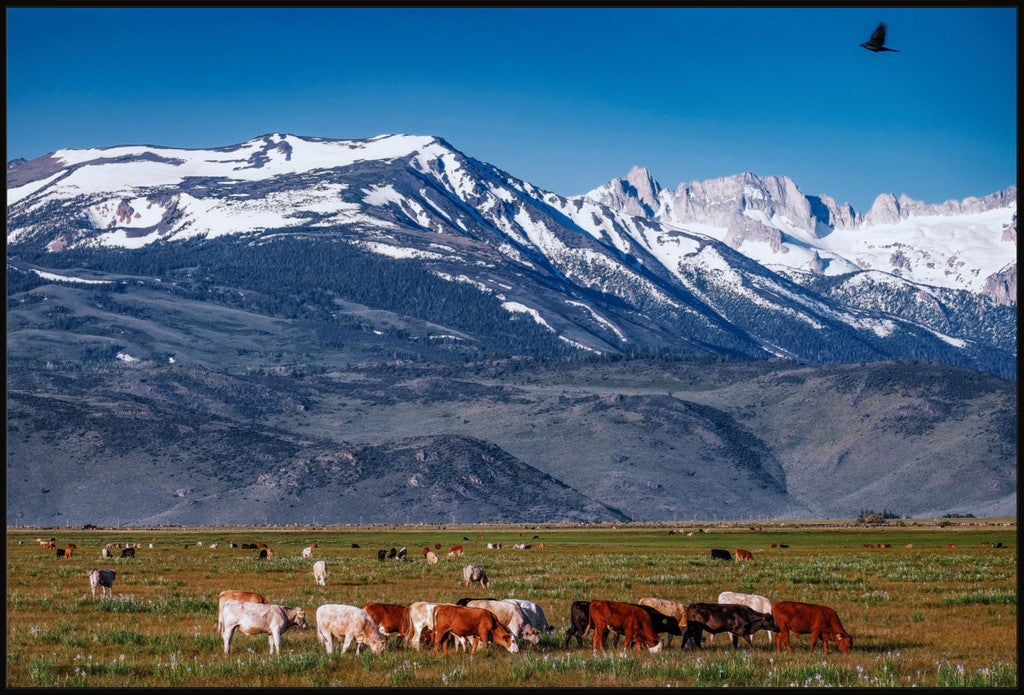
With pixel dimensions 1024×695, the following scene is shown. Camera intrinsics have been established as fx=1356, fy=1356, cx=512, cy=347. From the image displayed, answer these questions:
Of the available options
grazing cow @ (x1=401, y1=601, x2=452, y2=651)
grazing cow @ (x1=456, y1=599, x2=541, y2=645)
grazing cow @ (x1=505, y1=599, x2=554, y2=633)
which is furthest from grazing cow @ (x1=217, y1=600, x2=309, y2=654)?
grazing cow @ (x1=505, y1=599, x2=554, y2=633)

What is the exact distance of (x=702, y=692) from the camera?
2306cm

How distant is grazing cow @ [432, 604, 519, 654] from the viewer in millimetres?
29719

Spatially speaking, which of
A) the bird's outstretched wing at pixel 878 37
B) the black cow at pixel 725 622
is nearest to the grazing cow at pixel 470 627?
the black cow at pixel 725 622

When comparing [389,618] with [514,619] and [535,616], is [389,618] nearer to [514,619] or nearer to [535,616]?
[514,619]

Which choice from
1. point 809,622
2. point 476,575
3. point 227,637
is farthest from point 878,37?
point 476,575

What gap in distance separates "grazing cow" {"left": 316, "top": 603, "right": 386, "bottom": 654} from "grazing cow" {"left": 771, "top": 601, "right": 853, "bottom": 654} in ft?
29.6

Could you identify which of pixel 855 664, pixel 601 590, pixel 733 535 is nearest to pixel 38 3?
pixel 855 664

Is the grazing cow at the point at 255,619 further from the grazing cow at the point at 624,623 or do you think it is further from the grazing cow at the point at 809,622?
the grazing cow at the point at 809,622

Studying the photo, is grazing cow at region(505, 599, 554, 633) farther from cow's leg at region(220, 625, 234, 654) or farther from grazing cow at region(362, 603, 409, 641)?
cow's leg at region(220, 625, 234, 654)

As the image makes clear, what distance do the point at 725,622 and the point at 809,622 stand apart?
1915 millimetres

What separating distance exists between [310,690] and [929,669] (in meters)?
12.2

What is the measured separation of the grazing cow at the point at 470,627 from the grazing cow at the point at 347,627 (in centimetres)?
129

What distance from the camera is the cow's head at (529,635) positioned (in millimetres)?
30766

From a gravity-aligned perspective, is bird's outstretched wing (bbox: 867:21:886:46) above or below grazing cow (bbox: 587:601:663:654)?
above
